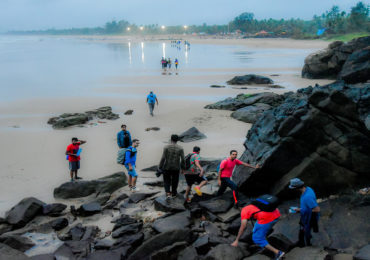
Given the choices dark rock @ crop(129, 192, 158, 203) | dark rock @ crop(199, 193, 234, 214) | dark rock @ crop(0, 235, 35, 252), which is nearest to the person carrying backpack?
dark rock @ crop(199, 193, 234, 214)

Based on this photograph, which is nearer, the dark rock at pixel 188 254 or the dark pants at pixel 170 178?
the dark rock at pixel 188 254

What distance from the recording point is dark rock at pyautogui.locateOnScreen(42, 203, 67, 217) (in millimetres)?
10070

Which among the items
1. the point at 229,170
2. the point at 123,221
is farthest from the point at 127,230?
the point at 229,170

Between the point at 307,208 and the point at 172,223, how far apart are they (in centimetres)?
336

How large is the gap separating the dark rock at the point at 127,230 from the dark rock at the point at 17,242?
210cm

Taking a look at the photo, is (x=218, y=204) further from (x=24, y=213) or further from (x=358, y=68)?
(x=358, y=68)

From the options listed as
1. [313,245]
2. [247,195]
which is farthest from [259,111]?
[313,245]

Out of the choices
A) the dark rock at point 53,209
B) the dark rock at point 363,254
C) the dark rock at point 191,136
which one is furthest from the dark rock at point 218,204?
the dark rock at point 191,136

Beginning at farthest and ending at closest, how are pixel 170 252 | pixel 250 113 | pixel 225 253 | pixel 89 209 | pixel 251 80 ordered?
1. pixel 251 80
2. pixel 250 113
3. pixel 89 209
4. pixel 170 252
5. pixel 225 253

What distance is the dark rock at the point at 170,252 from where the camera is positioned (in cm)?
704

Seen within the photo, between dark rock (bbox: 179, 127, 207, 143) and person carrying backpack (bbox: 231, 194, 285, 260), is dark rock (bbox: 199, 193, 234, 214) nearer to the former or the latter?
person carrying backpack (bbox: 231, 194, 285, 260)

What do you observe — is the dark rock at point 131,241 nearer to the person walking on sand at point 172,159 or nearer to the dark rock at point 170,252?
the dark rock at point 170,252

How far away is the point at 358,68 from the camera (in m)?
30.7

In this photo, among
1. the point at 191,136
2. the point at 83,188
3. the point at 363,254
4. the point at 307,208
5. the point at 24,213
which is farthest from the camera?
the point at 191,136
